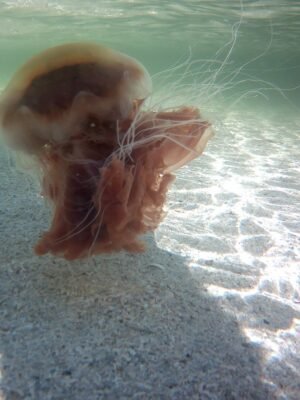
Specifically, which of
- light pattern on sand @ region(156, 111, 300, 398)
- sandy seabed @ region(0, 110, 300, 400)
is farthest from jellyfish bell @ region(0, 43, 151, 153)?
light pattern on sand @ region(156, 111, 300, 398)

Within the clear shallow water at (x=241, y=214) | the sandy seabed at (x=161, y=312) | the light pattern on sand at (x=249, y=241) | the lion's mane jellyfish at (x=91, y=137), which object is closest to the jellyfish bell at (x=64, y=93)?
the lion's mane jellyfish at (x=91, y=137)

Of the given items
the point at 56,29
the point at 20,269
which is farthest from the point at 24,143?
the point at 56,29

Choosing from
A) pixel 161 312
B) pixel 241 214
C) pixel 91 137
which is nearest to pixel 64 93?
pixel 91 137

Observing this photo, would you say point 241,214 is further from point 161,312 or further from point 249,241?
point 161,312

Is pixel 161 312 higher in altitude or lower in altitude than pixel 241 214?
higher

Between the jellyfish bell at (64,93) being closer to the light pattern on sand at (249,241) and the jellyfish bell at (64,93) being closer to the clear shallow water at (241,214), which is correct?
the clear shallow water at (241,214)

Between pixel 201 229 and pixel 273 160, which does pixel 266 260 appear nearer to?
pixel 201 229
